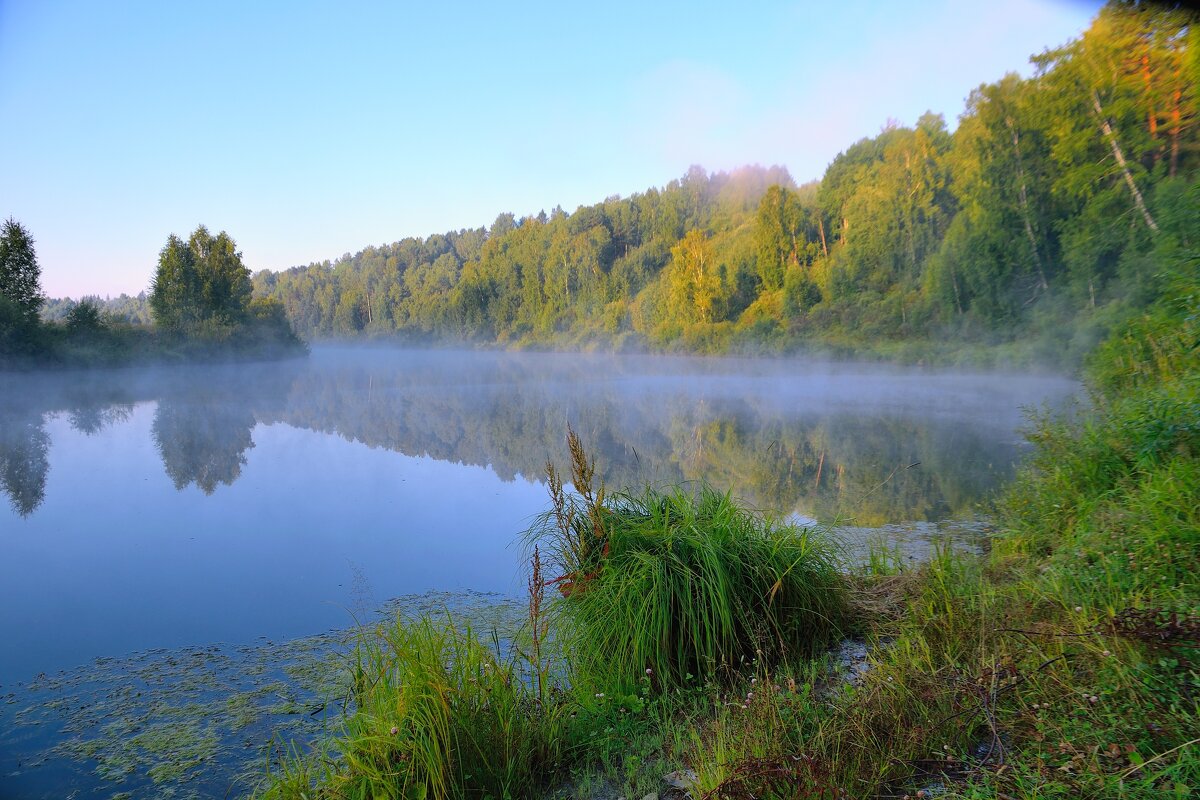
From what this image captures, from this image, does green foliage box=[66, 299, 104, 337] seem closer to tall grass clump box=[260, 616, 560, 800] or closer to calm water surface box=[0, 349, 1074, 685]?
calm water surface box=[0, 349, 1074, 685]

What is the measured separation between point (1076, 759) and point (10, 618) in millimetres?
6432

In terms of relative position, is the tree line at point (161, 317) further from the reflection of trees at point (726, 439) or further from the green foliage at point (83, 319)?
the reflection of trees at point (726, 439)

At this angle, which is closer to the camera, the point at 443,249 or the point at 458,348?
the point at 458,348

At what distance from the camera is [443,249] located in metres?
89.0

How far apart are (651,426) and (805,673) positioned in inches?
439

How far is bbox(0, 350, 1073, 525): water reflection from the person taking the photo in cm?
847

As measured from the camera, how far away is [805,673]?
8.94 ft

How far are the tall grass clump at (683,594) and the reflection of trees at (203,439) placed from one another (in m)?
7.66

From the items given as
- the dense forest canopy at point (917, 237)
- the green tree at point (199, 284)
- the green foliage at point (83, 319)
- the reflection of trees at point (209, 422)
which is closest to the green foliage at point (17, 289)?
the green foliage at point (83, 319)

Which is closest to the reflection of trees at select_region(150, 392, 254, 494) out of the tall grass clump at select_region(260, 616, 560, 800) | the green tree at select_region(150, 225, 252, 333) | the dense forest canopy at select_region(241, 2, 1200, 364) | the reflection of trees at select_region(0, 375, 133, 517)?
the reflection of trees at select_region(0, 375, 133, 517)

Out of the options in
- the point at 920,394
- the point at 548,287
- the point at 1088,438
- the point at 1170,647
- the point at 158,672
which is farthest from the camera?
the point at 548,287

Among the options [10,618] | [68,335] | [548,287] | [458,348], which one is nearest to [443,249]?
[458,348]

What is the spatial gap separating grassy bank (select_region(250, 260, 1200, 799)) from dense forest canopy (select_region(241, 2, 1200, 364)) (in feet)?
16.6

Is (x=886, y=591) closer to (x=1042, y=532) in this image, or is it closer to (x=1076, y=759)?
(x=1042, y=532)
